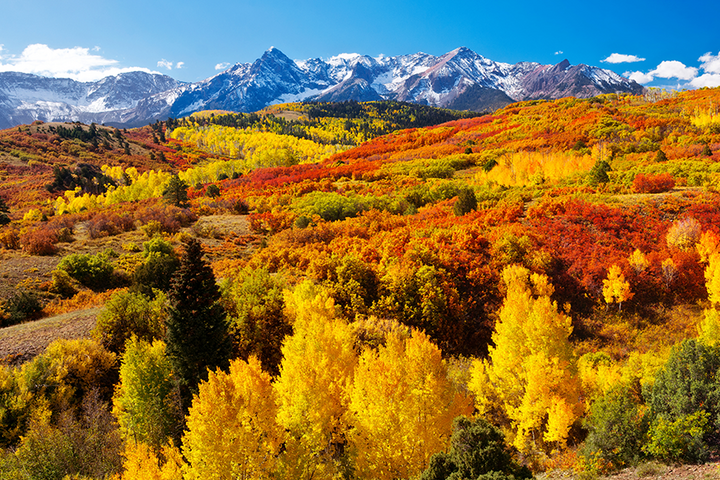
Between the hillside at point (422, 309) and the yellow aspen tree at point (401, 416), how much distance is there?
0.21ft

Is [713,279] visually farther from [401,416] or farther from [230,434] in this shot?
[230,434]

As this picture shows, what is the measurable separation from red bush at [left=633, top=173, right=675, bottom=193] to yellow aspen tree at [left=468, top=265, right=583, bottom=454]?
2581 centimetres

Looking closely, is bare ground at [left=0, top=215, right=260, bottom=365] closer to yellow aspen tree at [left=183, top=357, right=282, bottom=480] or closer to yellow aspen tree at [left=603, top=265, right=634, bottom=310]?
yellow aspen tree at [left=183, top=357, right=282, bottom=480]

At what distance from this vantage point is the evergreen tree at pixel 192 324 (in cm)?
1488

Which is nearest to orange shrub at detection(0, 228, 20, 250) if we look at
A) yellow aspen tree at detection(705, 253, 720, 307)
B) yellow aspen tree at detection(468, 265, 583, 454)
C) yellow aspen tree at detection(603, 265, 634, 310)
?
yellow aspen tree at detection(468, 265, 583, 454)

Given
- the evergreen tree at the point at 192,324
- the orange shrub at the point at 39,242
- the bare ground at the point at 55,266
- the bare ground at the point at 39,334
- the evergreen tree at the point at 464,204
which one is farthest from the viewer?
the evergreen tree at the point at 464,204

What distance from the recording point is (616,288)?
2072 cm

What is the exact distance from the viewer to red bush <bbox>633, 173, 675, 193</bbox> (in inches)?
1256

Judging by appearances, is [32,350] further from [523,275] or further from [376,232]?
[523,275]

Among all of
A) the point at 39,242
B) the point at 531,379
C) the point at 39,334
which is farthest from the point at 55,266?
the point at 531,379

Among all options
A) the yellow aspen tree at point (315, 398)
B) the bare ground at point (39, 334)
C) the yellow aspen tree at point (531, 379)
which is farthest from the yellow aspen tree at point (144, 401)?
the yellow aspen tree at point (531, 379)

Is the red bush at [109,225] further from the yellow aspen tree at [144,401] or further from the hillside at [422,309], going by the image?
the yellow aspen tree at [144,401]

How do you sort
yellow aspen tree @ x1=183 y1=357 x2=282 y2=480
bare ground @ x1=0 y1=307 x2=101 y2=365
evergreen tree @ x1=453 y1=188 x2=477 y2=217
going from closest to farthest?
1. yellow aspen tree @ x1=183 y1=357 x2=282 y2=480
2. bare ground @ x1=0 y1=307 x2=101 y2=365
3. evergreen tree @ x1=453 y1=188 x2=477 y2=217

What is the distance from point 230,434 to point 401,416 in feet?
15.6
